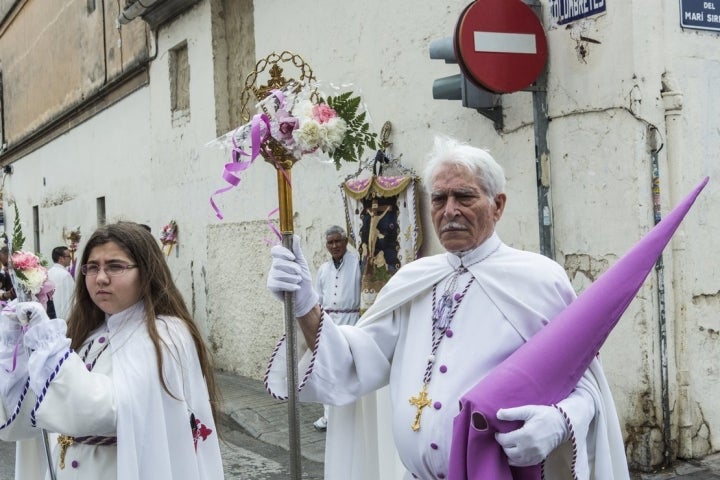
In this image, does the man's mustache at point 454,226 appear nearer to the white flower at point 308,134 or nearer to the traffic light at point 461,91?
the white flower at point 308,134

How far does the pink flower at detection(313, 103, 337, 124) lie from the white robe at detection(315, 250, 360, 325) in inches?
188

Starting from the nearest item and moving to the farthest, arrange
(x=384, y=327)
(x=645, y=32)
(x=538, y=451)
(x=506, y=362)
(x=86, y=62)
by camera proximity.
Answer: (x=538, y=451), (x=506, y=362), (x=384, y=327), (x=645, y=32), (x=86, y=62)

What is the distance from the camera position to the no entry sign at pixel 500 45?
532cm

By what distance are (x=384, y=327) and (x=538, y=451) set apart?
2.98 ft

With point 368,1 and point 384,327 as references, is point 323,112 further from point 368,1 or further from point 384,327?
point 368,1

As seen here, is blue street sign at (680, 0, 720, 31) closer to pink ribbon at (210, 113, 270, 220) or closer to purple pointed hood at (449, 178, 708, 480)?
purple pointed hood at (449, 178, 708, 480)

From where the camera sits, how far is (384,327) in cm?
315

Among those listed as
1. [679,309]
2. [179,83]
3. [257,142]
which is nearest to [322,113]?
[257,142]

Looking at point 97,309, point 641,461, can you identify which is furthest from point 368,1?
point 97,309

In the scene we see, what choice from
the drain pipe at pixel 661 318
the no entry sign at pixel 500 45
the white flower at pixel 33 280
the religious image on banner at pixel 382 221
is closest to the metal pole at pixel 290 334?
the white flower at pixel 33 280

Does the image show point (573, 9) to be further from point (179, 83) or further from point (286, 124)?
point (179, 83)

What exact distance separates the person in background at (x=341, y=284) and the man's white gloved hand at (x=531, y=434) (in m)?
5.20

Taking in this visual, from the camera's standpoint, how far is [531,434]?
7.85 ft

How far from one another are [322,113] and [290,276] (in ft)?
2.01
